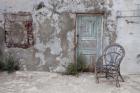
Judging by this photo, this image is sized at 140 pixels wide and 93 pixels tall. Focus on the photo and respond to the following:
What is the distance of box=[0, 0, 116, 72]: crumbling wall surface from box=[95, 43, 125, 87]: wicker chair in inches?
9.9

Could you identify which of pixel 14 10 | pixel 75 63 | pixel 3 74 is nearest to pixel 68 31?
pixel 75 63

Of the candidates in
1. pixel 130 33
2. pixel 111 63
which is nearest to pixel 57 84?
pixel 111 63

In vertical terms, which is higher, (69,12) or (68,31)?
(69,12)

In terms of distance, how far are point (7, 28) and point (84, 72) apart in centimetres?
219

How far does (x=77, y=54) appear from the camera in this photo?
6.80 m

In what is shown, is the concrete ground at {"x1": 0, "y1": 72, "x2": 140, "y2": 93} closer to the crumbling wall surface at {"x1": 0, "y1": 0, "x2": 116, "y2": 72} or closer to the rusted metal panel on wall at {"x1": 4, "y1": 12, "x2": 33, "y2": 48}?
the crumbling wall surface at {"x1": 0, "y1": 0, "x2": 116, "y2": 72}

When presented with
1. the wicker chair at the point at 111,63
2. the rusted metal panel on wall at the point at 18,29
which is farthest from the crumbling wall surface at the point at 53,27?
the wicker chair at the point at 111,63

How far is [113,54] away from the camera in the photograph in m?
6.64

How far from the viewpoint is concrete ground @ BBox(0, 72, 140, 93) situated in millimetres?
5668

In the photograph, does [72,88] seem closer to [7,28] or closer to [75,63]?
[75,63]

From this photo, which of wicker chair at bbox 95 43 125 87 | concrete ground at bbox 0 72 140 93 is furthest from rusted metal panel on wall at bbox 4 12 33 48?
wicker chair at bbox 95 43 125 87

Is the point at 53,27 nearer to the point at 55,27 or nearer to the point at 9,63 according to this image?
the point at 55,27

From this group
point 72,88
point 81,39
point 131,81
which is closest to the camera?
point 72,88

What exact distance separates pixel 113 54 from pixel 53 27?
1.60 metres
